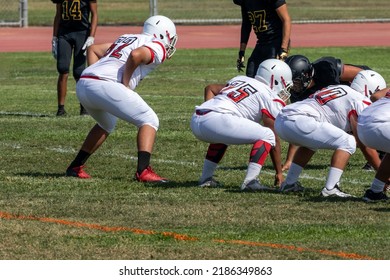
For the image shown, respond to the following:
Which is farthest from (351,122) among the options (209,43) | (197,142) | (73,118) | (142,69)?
(209,43)

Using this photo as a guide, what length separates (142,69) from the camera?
11156 mm

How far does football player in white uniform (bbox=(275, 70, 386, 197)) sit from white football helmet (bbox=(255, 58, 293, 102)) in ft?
0.78

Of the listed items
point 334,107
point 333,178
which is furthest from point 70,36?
point 333,178

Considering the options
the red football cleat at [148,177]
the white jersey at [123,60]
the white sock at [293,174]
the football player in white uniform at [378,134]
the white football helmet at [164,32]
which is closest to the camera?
the football player in white uniform at [378,134]

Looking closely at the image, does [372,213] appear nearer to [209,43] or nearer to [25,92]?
[25,92]

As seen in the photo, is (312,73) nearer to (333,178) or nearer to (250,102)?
(250,102)

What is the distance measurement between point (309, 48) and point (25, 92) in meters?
9.70

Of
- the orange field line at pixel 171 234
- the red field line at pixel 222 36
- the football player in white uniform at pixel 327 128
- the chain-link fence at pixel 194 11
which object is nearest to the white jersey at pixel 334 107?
the football player in white uniform at pixel 327 128

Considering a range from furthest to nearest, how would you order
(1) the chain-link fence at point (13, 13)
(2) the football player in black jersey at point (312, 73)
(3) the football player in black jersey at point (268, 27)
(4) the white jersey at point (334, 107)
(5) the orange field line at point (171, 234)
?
(1) the chain-link fence at point (13, 13), (3) the football player in black jersey at point (268, 27), (2) the football player in black jersey at point (312, 73), (4) the white jersey at point (334, 107), (5) the orange field line at point (171, 234)

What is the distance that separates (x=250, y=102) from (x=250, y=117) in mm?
150

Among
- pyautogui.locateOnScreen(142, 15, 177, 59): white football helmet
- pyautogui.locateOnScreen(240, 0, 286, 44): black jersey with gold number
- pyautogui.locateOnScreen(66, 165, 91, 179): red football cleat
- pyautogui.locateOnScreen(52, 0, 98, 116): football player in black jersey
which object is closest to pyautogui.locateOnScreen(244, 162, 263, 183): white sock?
pyautogui.locateOnScreen(142, 15, 177, 59): white football helmet

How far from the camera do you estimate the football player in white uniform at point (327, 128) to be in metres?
9.98

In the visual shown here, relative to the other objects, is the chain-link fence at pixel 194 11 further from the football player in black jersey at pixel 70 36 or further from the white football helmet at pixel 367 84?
the white football helmet at pixel 367 84

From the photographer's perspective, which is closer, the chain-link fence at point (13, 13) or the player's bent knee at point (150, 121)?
the player's bent knee at point (150, 121)
